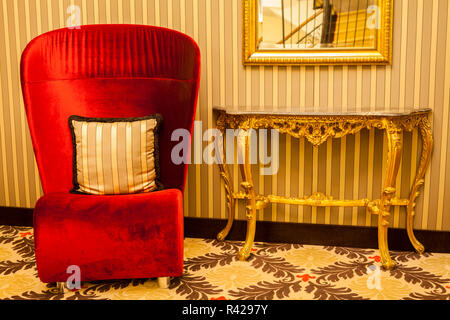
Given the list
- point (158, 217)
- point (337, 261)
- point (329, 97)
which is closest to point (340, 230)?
point (337, 261)

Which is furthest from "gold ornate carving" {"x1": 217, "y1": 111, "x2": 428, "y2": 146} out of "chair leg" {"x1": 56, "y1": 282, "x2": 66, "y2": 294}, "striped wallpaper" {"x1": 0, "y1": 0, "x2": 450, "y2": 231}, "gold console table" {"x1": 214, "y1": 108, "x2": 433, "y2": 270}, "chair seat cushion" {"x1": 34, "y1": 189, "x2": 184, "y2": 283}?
"chair leg" {"x1": 56, "y1": 282, "x2": 66, "y2": 294}

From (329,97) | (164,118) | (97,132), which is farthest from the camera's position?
(329,97)

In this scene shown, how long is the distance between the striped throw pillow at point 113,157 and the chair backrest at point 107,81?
132 millimetres

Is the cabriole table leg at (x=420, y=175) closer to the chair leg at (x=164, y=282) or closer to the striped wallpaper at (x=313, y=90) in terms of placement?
the striped wallpaper at (x=313, y=90)

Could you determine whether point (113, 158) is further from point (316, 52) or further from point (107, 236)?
point (316, 52)

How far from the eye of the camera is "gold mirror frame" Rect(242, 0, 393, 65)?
2.49 meters

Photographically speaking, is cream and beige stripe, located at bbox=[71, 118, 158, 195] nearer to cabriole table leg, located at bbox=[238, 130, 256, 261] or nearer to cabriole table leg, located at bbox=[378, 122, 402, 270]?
cabriole table leg, located at bbox=[238, 130, 256, 261]

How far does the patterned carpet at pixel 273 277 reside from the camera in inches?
81.2

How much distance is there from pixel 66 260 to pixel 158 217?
465mm

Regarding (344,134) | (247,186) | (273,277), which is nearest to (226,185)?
(247,186)

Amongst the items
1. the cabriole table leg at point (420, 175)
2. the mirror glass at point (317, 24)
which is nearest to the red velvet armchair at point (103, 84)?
the mirror glass at point (317, 24)

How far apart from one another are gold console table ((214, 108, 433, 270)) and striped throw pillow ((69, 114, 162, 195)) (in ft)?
1.68

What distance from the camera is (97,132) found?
2.19 m

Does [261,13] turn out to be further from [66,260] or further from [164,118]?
[66,260]
